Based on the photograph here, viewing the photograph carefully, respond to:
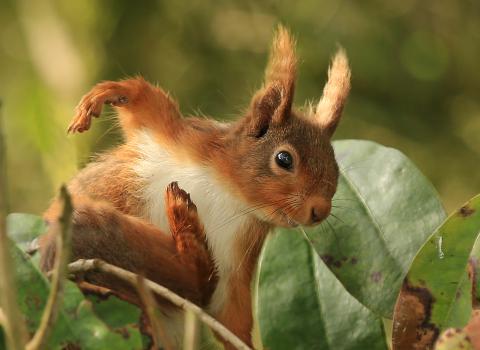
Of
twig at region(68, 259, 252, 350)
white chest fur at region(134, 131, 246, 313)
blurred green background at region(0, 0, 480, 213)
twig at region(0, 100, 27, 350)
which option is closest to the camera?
twig at region(0, 100, 27, 350)

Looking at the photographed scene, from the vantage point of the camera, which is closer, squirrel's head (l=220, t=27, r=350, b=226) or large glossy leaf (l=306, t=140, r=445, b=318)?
large glossy leaf (l=306, t=140, r=445, b=318)

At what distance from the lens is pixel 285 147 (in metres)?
1.23

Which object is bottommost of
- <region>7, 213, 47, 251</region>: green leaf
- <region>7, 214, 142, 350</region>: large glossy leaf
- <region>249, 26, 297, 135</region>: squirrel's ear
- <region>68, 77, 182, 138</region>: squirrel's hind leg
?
<region>7, 214, 142, 350</region>: large glossy leaf

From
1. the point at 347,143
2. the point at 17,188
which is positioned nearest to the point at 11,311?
the point at 347,143

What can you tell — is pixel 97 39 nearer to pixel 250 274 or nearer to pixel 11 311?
pixel 250 274

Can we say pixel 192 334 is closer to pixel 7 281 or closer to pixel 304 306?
pixel 7 281

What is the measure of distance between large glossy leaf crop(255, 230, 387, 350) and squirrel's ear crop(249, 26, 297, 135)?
288 millimetres

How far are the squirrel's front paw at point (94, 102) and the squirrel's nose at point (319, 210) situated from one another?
0.27 meters

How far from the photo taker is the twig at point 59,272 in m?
0.52

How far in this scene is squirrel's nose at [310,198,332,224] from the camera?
109 cm

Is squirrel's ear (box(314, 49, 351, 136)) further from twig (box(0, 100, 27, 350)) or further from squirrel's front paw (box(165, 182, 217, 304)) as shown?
twig (box(0, 100, 27, 350))

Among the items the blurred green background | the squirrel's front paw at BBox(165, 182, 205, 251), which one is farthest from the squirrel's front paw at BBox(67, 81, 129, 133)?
the blurred green background

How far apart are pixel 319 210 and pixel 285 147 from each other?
0.15 m

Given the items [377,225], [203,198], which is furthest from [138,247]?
[377,225]
